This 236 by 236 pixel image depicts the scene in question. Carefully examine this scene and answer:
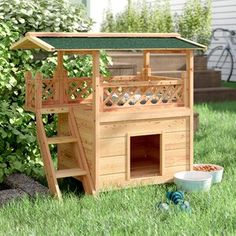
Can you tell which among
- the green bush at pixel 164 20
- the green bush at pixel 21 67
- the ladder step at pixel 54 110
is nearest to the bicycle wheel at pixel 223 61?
the green bush at pixel 164 20

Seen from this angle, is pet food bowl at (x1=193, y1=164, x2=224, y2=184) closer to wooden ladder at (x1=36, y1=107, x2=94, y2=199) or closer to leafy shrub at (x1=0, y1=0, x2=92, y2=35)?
wooden ladder at (x1=36, y1=107, x2=94, y2=199)

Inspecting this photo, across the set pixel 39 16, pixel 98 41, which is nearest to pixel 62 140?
pixel 98 41

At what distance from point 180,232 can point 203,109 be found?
681cm

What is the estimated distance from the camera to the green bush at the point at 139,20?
1565 cm

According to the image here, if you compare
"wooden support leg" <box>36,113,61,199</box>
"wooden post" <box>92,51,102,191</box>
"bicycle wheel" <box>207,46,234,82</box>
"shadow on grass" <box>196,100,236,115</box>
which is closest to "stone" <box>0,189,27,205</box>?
"wooden support leg" <box>36,113,61,199</box>

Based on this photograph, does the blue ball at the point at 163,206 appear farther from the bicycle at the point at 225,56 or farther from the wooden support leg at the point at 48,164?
the bicycle at the point at 225,56

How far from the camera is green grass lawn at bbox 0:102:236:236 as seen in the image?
4.96m

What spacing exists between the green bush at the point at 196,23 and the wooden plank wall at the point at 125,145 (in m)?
8.66

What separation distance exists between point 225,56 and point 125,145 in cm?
1080

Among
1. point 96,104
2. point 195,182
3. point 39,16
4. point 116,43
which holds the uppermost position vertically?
point 39,16

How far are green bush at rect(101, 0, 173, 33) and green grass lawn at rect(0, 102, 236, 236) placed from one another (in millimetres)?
9259

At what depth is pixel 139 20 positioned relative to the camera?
15.8 metres

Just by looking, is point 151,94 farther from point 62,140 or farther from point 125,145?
point 62,140

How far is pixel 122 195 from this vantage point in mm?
6062
